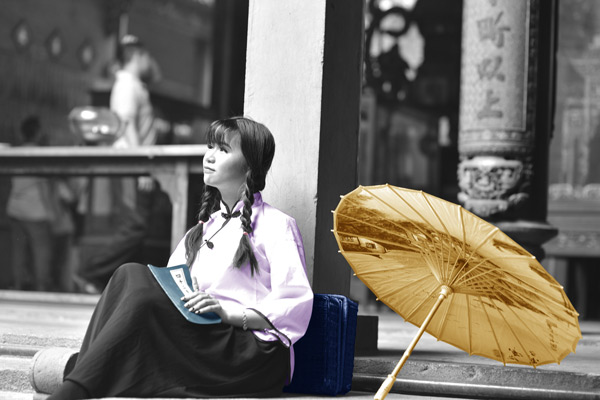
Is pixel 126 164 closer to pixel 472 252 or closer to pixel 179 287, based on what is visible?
pixel 179 287

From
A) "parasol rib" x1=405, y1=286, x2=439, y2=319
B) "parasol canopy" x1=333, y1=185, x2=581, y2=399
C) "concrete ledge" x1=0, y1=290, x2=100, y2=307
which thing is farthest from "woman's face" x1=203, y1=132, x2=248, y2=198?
"concrete ledge" x1=0, y1=290, x2=100, y2=307

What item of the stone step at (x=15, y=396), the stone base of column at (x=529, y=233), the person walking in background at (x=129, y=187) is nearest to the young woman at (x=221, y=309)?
the stone step at (x=15, y=396)

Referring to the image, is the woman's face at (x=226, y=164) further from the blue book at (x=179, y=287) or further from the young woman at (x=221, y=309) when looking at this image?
the blue book at (x=179, y=287)

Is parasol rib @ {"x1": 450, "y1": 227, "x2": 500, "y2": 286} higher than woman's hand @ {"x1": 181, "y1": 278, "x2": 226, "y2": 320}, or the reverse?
parasol rib @ {"x1": 450, "y1": 227, "x2": 500, "y2": 286}

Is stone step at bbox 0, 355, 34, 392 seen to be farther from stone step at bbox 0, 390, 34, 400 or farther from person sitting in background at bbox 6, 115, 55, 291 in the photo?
person sitting in background at bbox 6, 115, 55, 291

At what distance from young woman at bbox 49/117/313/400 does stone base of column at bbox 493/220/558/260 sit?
7.36 feet

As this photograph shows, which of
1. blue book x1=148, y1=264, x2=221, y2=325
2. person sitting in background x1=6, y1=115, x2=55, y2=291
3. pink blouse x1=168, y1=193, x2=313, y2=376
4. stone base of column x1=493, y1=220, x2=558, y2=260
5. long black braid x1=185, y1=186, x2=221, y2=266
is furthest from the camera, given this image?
person sitting in background x1=6, y1=115, x2=55, y2=291

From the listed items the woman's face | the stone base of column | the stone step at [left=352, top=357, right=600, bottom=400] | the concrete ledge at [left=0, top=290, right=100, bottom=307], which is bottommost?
the concrete ledge at [left=0, top=290, right=100, bottom=307]

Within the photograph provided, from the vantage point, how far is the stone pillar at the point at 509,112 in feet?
17.6

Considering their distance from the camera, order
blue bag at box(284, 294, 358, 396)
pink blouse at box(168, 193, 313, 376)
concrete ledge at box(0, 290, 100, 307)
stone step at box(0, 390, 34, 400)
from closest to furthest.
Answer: pink blouse at box(168, 193, 313, 376), blue bag at box(284, 294, 358, 396), stone step at box(0, 390, 34, 400), concrete ledge at box(0, 290, 100, 307)

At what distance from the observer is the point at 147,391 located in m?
3.01

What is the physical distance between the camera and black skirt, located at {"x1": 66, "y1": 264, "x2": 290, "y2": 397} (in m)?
2.96

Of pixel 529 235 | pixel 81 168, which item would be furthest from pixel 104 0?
pixel 529 235

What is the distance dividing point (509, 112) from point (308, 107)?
6.21 ft
